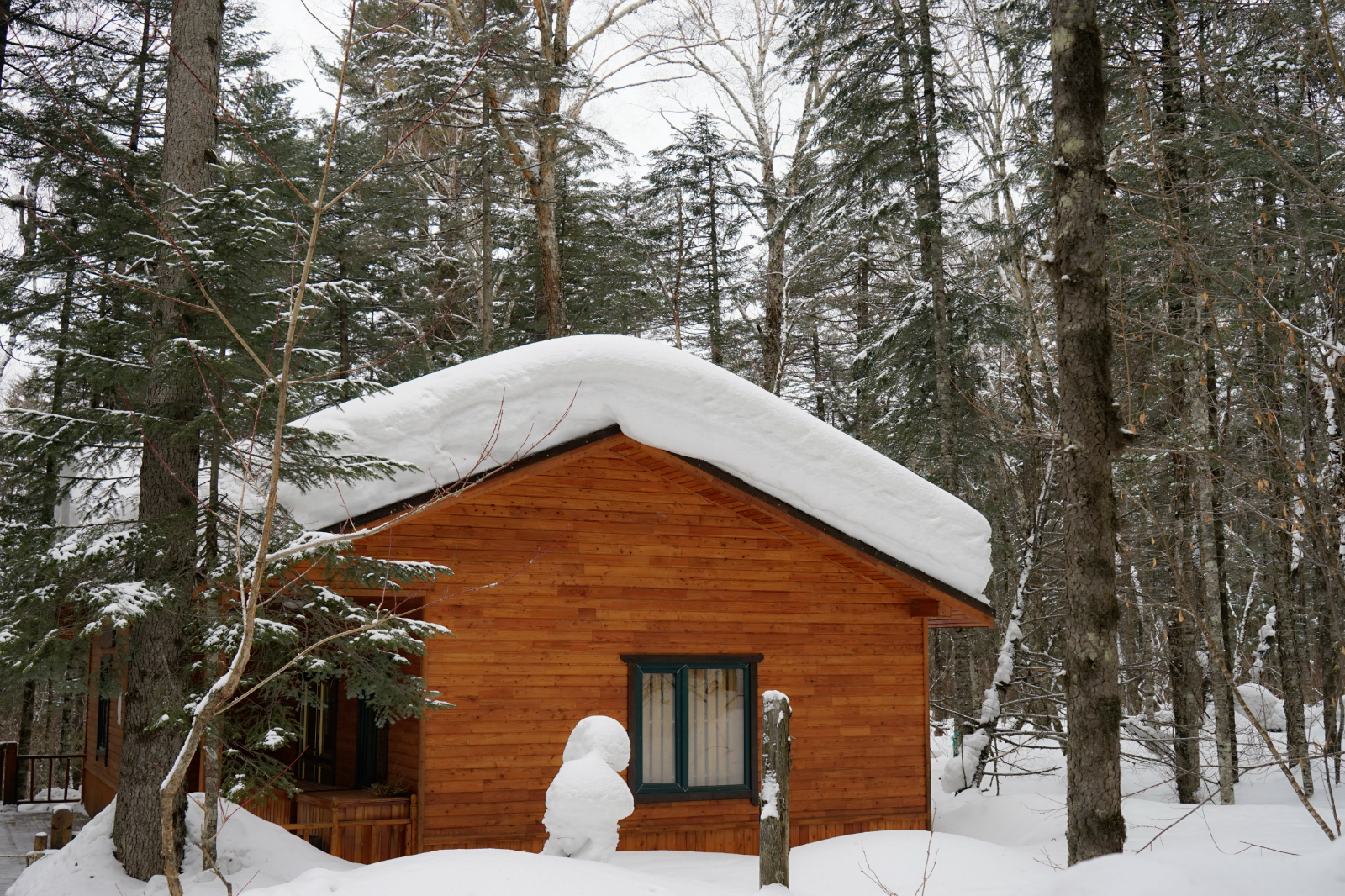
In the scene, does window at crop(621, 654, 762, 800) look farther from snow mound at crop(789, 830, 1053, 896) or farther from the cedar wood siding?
snow mound at crop(789, 830, 1053, 896)

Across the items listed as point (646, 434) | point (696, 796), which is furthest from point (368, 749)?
point (646, 434)

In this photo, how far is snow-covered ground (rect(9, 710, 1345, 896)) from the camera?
2178 millimetres

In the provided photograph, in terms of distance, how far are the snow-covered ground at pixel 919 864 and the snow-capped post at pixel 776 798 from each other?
56 centimetres

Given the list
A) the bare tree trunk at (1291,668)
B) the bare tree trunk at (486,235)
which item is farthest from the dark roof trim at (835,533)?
the bare tree trunk at (486,235)

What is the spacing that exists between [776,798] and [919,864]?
13.5 feet

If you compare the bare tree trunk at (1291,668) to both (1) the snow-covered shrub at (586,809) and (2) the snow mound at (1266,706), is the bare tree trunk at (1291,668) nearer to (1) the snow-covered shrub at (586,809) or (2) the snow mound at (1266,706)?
(2) the snow mound at (1266,706)

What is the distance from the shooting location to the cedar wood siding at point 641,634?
32.5ft

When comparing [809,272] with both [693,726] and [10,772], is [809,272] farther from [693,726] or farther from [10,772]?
[10,772]

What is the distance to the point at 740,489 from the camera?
1036 cm

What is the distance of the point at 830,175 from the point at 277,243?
12.0 m

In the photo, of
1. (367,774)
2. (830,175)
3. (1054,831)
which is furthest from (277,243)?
(830,175)

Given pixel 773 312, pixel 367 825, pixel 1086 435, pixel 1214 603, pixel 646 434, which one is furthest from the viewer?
pixel 773 312

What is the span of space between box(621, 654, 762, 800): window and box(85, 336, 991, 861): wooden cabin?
0.02 m

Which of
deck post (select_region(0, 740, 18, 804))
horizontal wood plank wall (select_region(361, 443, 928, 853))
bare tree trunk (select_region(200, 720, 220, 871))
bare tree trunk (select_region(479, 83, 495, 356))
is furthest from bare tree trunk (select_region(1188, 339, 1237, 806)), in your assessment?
deck post (select_region(0, 740, 18, 804))
